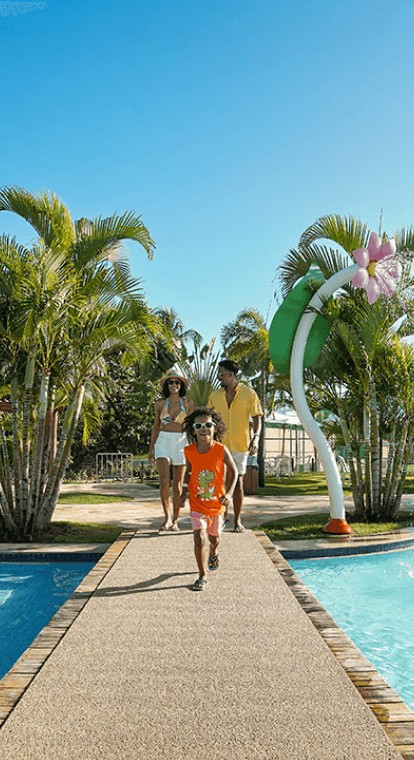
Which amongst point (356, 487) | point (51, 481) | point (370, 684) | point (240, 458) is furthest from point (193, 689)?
point (356, 487)

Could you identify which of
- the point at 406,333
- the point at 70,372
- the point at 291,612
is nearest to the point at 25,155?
the point at 70,372

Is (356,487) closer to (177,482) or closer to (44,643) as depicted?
(177,482)

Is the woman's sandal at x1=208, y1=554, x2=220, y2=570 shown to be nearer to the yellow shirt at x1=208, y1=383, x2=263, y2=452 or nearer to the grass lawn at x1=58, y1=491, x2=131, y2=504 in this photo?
the yellow shirt at x1=208, y1=383, x2=263, y2=452

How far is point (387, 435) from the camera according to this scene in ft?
29.3

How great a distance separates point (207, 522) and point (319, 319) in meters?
4.43

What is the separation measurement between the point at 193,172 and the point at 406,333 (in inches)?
195

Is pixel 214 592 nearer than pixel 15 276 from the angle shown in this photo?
Yes

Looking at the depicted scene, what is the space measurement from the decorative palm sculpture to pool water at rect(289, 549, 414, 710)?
37.2 inches

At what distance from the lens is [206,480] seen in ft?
14.1

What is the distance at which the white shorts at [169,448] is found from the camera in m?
6.62

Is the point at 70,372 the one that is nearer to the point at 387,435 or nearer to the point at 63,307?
the point at 63,307

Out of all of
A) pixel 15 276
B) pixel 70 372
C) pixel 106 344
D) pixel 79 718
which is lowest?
pixel 79 718

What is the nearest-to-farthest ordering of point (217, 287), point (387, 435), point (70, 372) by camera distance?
point (70, 372), point (387, 435), point (217, 287)

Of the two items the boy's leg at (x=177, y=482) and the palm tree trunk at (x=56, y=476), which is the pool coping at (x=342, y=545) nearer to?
the boy's leg at (x=177, y=482)
